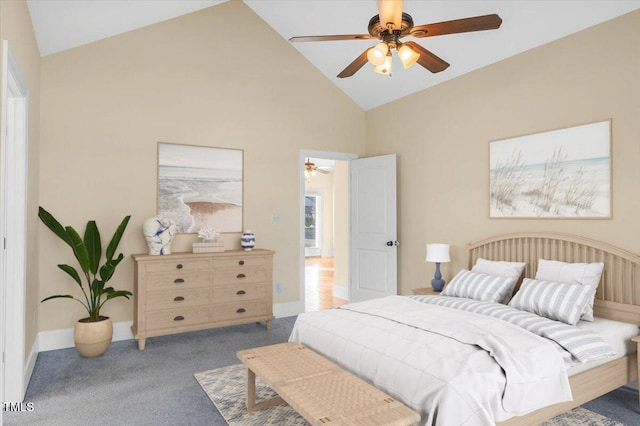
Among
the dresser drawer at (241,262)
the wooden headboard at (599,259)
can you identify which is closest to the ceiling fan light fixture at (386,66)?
the wooden headboard at (599,259)

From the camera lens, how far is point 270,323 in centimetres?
475

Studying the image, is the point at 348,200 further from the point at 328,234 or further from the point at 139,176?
the point at 328,234

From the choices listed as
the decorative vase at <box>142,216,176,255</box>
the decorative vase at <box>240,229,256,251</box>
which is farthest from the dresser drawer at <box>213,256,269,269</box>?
the decorative vase at <box>142,216,176,255</box>

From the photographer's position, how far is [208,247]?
453cm

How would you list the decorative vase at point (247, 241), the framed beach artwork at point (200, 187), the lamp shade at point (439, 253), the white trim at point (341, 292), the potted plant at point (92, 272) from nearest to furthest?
the potted plant at point (92, 272), the lamp shade at point (439, 253), the framed beach artwork at point (200, 187), the decorative vase at point (247, 241), the white trim at point (341, 292)

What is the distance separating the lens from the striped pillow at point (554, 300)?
2865 mm

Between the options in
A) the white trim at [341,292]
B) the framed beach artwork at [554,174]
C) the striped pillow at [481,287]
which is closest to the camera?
the framed beach artwork at [554,174]

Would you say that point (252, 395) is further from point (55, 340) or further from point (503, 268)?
point (55, 340)

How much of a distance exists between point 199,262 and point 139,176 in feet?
3.71

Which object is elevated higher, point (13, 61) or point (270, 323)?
point (13, 61)

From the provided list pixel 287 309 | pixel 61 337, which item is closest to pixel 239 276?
pixel 287 309

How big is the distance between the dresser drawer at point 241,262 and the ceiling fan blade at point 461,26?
2.87 m

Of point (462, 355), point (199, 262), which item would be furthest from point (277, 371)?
point (199, 262)

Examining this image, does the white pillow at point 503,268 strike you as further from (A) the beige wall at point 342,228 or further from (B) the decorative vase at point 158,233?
(B) the decorative vase at point 158,233
